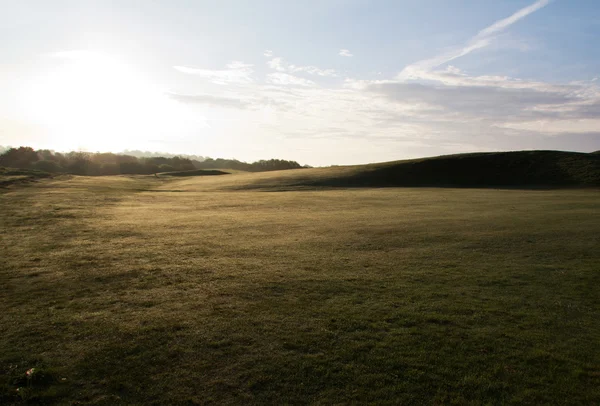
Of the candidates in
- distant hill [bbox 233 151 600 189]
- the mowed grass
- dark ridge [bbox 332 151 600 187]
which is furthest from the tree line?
the mowed grass

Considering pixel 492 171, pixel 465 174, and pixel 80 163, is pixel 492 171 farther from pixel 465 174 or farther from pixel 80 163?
pixel 80 163

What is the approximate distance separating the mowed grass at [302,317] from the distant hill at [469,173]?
151 feet

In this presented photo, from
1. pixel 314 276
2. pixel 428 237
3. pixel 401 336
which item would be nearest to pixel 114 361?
pixel 401 336

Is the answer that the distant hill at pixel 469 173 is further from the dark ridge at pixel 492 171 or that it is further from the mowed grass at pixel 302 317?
the mowed grass at pixel 302 317

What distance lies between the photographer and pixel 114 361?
874cm

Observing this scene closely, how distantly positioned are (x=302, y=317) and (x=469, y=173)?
3172 inches

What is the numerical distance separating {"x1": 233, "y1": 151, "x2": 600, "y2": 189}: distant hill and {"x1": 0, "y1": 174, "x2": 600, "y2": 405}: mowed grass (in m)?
45.9

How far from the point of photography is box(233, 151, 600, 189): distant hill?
70.8 meters

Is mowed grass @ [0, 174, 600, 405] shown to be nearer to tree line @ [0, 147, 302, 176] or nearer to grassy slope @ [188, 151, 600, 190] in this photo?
grassy slope @ [188, 151, 600, 190]

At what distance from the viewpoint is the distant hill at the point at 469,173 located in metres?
70.8

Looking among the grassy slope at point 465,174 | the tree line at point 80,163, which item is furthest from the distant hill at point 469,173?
the tree line at point 80,163

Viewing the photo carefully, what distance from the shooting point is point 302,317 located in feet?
36.4

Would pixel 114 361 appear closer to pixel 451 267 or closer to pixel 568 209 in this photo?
pixel 451 267

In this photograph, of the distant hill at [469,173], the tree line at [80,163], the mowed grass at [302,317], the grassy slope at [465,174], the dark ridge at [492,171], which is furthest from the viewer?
the tree line at [80,163]
